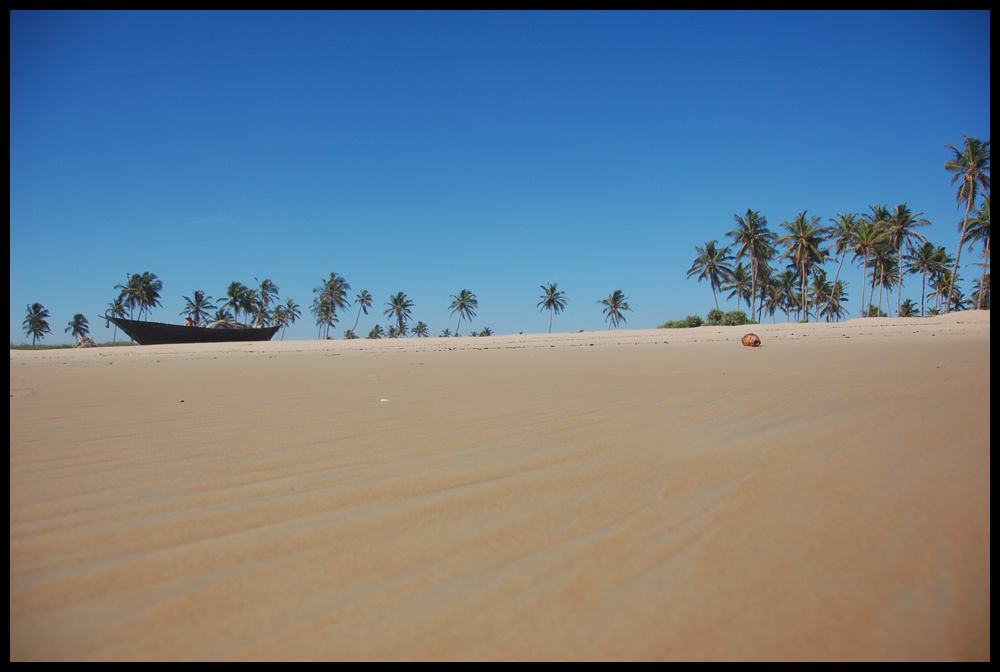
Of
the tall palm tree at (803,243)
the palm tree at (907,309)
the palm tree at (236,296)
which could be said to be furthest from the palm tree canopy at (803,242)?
the palm tree at (236,296)

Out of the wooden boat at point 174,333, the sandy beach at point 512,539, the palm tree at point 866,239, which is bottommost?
the sandy beach at point 512,539

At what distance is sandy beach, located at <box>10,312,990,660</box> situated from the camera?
93 centimetres

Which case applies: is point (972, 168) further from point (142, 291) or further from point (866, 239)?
point (142, 291)

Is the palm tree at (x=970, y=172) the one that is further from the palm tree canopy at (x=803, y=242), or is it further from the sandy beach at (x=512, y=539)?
the sandy beach at (x=512, y=539)

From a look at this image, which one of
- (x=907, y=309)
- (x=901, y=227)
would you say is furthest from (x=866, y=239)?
(x=907, y=309)

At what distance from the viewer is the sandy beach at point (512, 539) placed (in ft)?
3.04

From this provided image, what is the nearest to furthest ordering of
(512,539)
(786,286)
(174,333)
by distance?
(512,539), (174,333), (786,286)

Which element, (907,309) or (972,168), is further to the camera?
(907,309)

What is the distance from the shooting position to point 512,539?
1279 mm

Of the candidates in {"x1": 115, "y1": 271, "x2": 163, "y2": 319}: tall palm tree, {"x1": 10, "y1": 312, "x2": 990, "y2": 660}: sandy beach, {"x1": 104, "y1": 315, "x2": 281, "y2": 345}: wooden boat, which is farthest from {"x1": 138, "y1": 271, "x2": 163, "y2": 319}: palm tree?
{"x1": 10, "y1": 312, "x2": 990, "y2": 660}: sandy beach

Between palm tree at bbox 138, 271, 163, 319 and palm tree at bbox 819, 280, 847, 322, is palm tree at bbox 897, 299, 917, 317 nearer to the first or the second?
palm tree at bbox 819, 280, 847, 322

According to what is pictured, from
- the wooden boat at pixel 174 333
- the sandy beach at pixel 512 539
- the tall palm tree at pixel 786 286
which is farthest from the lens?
the tall palm tree at pixel 786 286

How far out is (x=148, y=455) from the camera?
7.10ft
